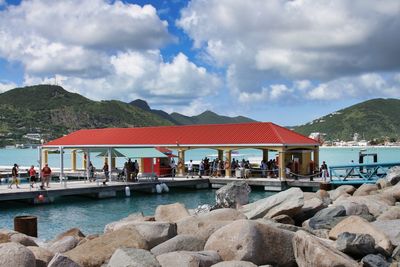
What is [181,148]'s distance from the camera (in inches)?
1609

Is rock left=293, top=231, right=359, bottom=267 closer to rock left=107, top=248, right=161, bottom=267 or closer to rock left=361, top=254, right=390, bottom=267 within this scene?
rock left=361, top=254, right=390, bottom=267

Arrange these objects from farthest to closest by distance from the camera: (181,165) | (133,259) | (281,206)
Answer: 1. (181,165)
2. (281,206)
3. (133,259)

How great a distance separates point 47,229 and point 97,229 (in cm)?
217

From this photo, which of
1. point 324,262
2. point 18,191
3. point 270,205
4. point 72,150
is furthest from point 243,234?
point 72,150

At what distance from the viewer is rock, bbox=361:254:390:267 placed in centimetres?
937

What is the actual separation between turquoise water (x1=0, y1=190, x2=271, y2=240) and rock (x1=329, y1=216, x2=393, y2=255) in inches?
461

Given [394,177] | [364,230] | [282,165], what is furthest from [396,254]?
[282,165]

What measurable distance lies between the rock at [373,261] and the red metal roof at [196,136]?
26656 mm

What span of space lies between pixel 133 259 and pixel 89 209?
2061 cm

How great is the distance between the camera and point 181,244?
1002 cm

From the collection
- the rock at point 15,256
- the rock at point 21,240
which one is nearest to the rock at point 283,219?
the rock at point 21,240

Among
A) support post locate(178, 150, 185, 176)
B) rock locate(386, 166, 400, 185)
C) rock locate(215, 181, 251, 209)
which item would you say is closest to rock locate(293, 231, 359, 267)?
rock locate(215, 181, 251, 209)

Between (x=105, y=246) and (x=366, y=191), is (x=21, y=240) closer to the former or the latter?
(x=105, y=246)

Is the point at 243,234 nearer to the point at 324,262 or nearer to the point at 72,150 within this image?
the point at 324,262
